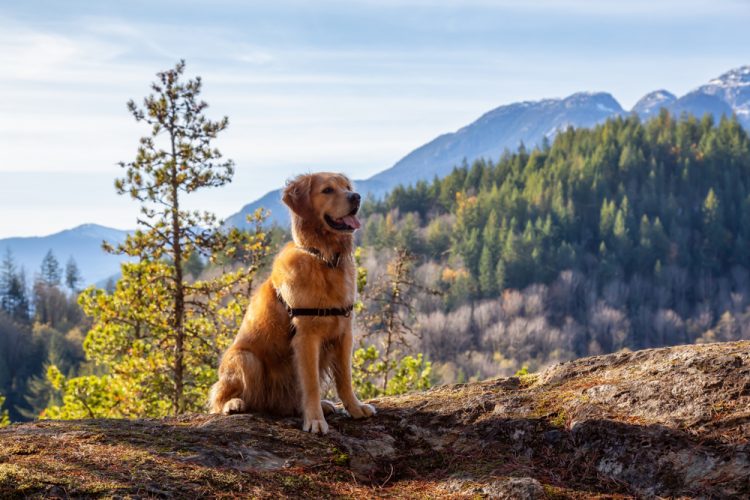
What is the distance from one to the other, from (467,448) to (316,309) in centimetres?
170

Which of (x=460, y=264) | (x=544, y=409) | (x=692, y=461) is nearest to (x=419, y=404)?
(x=544, y=409)

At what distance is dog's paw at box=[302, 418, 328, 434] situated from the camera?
228 inches

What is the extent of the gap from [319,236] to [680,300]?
530ft

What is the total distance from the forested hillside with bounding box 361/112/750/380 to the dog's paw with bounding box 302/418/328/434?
11118 centimetres

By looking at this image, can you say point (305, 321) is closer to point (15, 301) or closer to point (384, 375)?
point (384, 375)

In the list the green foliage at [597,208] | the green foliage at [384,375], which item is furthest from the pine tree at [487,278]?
the green foliage at [384,375]

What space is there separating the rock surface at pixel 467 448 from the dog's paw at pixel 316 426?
98 millimetres

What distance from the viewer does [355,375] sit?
18531 millimetres

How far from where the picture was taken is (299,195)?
625cm

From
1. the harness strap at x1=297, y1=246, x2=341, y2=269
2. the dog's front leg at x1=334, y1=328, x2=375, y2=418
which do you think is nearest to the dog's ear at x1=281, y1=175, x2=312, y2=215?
the harness strap at x1=297, y1=246, x2=341, y2=269

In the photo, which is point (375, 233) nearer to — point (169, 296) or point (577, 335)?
point (577, 335)

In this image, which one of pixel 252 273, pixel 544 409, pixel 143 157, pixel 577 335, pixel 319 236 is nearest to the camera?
pixel 544 409

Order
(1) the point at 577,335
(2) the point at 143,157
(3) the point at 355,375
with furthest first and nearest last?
(1) the point at 577,335
(3) the point at 355,375
(2) the point at 143,157

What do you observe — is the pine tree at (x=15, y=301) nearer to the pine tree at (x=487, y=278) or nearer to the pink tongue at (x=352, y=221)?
the pine tree at (x=487, y=278)
